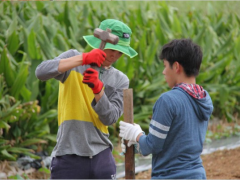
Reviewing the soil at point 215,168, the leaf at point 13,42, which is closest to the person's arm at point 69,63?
the soil at point 215,168

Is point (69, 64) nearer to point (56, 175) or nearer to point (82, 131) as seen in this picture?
point (82, 131)

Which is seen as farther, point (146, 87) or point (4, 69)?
point (146, 87)

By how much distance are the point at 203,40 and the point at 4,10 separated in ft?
12.3

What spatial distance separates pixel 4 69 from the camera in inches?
215

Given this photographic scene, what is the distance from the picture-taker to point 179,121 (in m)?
2.70

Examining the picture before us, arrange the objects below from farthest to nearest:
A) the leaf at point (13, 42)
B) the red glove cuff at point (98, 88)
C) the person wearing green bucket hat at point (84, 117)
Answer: the leaf at point (13, 42)
the person wearing green bucket hat at point (84, 117)
the red glove cuff at point (98, 88)

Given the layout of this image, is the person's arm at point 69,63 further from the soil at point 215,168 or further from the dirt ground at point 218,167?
the dirt ground at point 218,167

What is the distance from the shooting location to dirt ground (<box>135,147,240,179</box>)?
543 centimetres

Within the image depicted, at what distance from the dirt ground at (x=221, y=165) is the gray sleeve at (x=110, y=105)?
245cm

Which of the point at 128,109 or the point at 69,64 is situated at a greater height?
the point at 69,64

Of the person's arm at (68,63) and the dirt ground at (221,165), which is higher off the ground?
the person's arm at (68,63)

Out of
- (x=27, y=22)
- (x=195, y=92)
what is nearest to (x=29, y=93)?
(x=27, y=22)

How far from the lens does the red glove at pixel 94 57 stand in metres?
2.82

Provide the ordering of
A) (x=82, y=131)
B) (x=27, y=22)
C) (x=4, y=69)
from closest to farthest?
1. (x=82, y=131)
2. (x=4, y=69)
3. (x=27, y=22)
